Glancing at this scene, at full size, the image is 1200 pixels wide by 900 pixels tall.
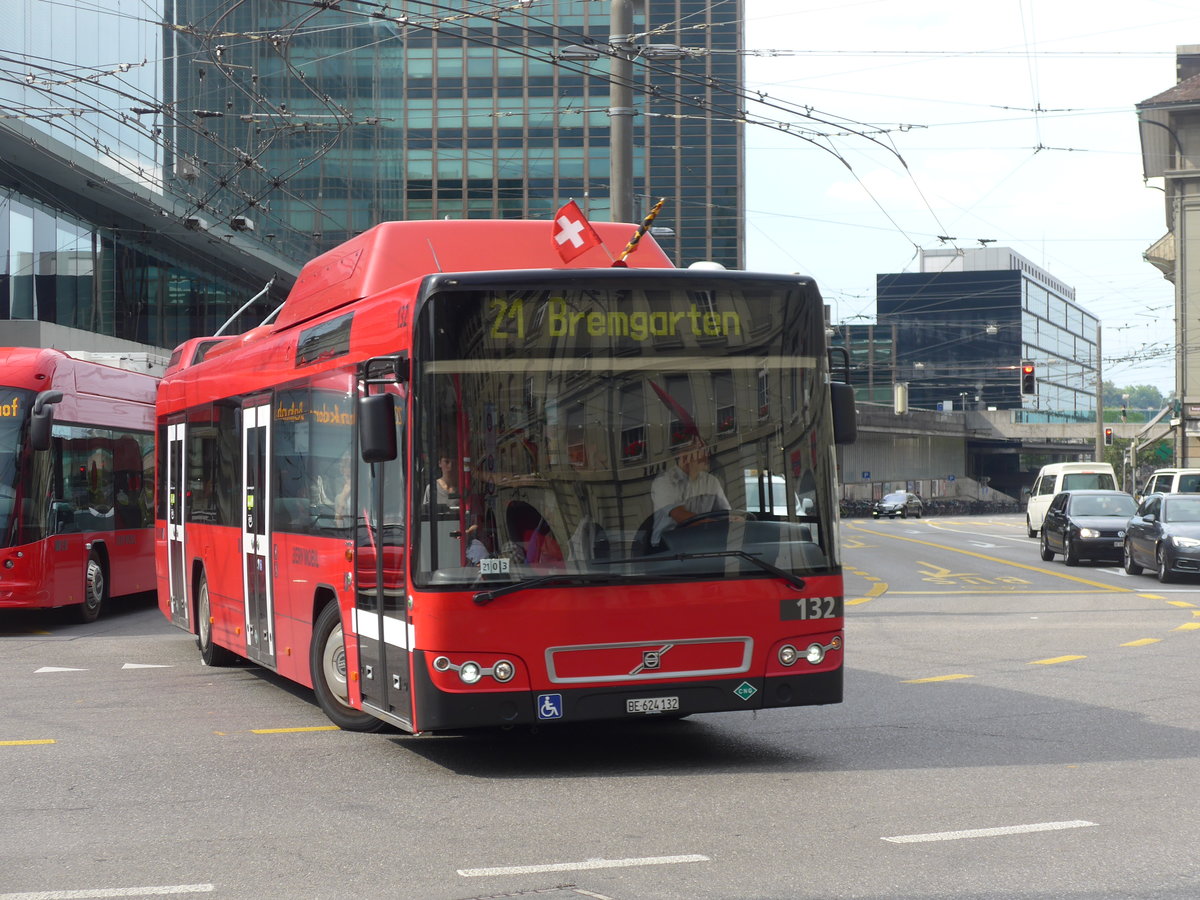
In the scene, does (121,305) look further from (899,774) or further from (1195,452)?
(1195,452)

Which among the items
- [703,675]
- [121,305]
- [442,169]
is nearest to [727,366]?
[703,675]

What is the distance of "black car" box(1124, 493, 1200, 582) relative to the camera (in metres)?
24.1

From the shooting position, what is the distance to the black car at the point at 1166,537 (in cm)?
2408

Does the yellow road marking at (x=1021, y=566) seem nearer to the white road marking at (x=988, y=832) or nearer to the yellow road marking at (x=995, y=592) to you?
the yellow road marking at (x=995, y=592)

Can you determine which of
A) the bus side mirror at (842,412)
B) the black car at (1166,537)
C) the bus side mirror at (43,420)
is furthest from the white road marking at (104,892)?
the black car at (1166,537)

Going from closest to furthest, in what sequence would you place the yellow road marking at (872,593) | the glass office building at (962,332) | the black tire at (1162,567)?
1. the yellow road marking at (872,593)
2. the black tire at (1162,567)
3. the glass office building at (962,332)

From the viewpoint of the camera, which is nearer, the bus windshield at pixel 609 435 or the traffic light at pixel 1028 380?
the bus windshield at pixel 609 435

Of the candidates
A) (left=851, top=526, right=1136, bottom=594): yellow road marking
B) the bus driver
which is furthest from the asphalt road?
(left=851, top=526, right=1136, bottom=594): yellow road marking

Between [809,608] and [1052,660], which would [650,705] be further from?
[1052,660]

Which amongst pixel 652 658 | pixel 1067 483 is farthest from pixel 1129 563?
pixel 652 658

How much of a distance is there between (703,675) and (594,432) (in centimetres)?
140

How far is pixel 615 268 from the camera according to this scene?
27.4ft

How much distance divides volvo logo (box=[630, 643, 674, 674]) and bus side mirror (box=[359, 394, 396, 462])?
5.37 ft

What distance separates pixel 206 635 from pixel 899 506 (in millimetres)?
65716
